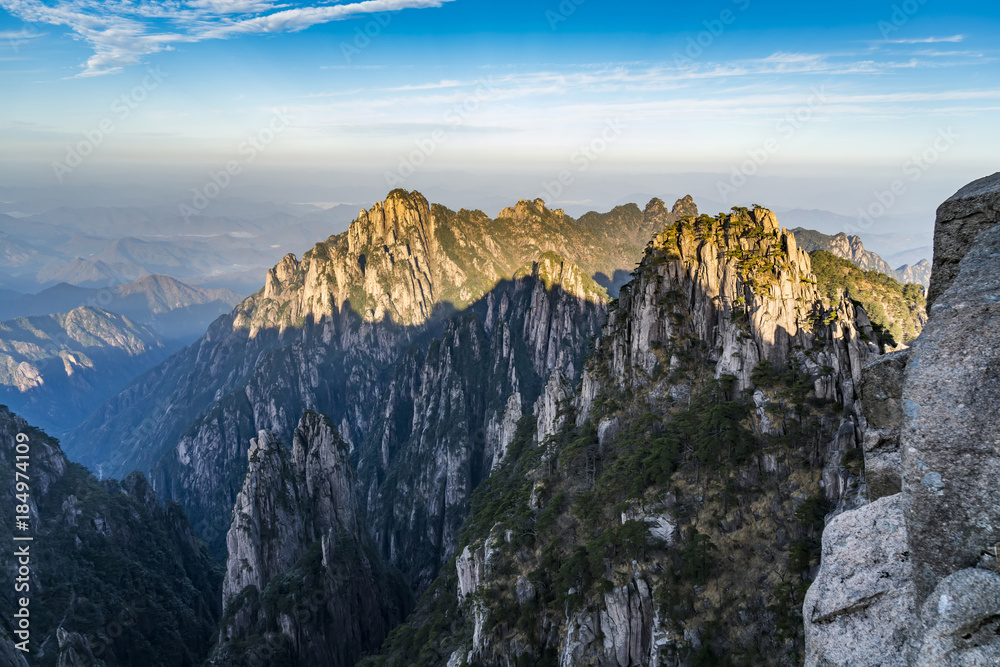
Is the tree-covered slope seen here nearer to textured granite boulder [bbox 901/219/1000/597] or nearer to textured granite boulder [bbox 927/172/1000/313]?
textured granite boulder [bbox 927/172/1000/313]

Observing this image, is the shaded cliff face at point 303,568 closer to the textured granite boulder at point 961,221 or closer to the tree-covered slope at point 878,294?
the textured granite boulder at point 961,221

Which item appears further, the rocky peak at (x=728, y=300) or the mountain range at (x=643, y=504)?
the rocky peak at (x=728, y=300)

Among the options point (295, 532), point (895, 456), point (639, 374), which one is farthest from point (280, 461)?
point (895, 456)

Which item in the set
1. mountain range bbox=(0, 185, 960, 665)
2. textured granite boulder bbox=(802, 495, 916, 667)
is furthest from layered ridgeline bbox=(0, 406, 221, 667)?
textured granite boulder bbox=(802, 495, 916, 667)

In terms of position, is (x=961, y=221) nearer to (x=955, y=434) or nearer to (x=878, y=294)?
(x=955, y=434)

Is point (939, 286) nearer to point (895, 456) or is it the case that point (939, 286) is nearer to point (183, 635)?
point (895, 456)

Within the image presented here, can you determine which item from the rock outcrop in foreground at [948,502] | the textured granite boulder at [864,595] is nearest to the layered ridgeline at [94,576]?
the textured granite boulder at [864,595]

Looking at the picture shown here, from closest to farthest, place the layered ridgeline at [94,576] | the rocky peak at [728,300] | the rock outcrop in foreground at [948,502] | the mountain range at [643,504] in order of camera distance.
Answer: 1. the rock outcrop in foreground at [948,502]
2. the mountain range at [643,504]
3. the rocky peak at [728,300]
4. the layered ridgeline at [94,576]

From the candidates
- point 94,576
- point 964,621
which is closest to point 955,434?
point 964,621
